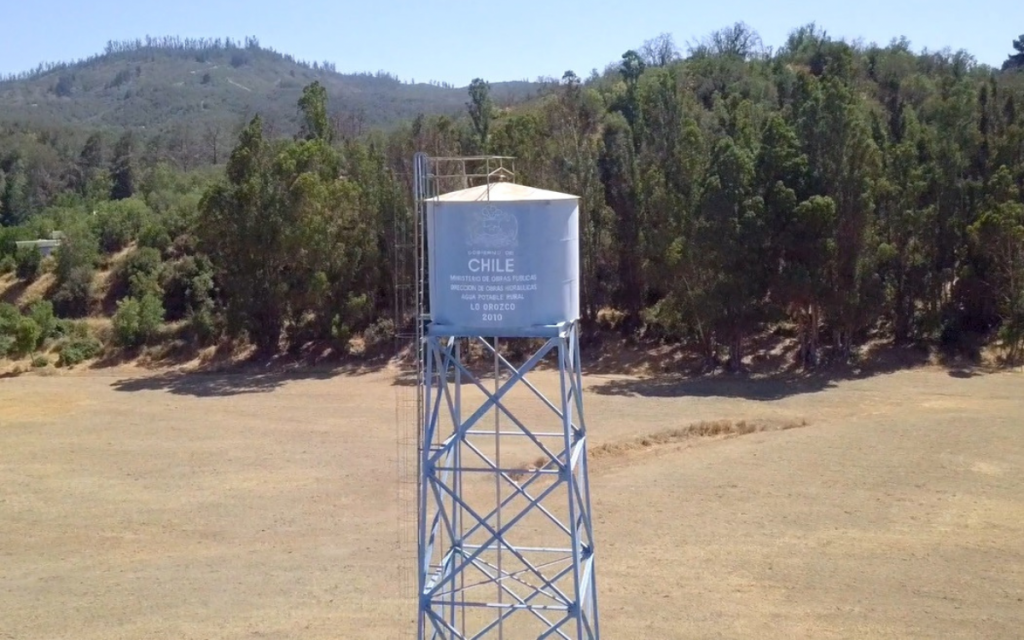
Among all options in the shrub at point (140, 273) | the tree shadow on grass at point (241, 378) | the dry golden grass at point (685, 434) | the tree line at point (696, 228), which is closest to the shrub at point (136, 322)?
the tree line at point (696, 228)

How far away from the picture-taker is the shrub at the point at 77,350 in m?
37.3

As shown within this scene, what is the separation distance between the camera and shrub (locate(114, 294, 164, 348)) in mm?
38375

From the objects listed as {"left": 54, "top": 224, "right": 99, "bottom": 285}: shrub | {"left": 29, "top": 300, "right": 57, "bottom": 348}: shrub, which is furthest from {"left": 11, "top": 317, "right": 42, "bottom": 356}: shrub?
{"left": 54, "top": 224, "right": 99, "bottom": 285}: shrub

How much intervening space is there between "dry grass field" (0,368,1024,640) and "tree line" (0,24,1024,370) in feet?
13.0

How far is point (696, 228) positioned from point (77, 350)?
70.2 feet

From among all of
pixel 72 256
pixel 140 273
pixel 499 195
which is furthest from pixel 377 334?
pixel 499 195

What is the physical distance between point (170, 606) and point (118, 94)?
7454 inches

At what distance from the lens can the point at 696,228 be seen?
3209 cm

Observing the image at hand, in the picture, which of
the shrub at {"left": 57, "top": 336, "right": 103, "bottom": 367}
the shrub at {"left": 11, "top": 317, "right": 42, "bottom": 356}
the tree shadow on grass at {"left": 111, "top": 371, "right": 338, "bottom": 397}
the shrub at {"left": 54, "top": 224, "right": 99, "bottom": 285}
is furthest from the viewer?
the shrub at {"left": 54, "top": 224, "right": 99, "bottom": 285}

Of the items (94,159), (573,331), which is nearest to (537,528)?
(573,331)

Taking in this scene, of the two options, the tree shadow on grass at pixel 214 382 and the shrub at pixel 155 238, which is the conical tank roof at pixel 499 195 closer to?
the tree shadow on grass at pixel 214 382

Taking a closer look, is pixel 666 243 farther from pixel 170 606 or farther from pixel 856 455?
pixel 170 606

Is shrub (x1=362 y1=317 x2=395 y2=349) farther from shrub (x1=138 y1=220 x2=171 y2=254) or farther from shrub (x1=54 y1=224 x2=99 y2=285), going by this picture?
shrub (x1=54 y1=224 x2=99 y2=285)

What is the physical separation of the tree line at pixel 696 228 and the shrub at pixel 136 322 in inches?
3.5
